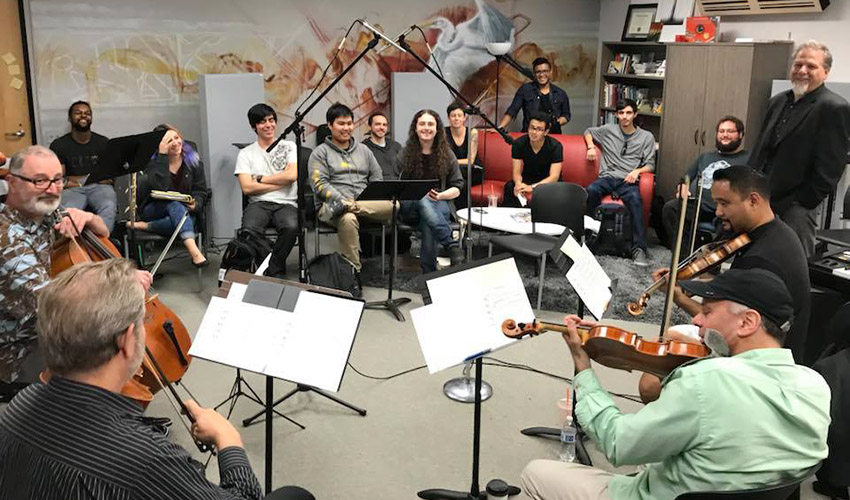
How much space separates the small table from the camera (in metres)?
5.47

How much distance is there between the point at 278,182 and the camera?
577cm

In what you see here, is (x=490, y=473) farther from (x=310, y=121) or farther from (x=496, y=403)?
Result: (x=310, y=121)

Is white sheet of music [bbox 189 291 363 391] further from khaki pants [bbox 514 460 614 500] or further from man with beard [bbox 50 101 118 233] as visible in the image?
man with beard [bbox 50 101 118 233]

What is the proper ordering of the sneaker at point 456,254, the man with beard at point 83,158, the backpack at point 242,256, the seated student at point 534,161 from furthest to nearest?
the seated student at point 534,161
the sneaker at point 456,254
the man with beard at point 83,158
the backpack at point 242,256

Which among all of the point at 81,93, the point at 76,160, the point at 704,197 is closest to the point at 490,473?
the point at 704,197

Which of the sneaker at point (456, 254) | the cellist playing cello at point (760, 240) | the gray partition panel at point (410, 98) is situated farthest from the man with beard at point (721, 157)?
the cellist playing cello at point (760, 240)

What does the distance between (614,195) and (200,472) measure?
5.64 metres

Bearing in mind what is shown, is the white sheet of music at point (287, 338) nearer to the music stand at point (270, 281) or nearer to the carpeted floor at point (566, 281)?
the music stand at point (270, 281)

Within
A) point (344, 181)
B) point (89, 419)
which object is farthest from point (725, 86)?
point (89, 419)

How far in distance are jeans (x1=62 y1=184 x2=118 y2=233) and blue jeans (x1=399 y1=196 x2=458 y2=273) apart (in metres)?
2.11

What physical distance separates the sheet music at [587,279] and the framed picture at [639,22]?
18.6 feet

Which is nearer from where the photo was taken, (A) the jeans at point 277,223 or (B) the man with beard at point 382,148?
(A) the jeans at point 277,223

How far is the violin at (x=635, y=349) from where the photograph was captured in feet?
7.78

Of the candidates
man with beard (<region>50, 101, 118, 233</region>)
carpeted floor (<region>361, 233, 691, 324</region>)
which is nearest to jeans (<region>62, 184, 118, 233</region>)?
man with beard (<region>50, 101, 118, 233</region>)
